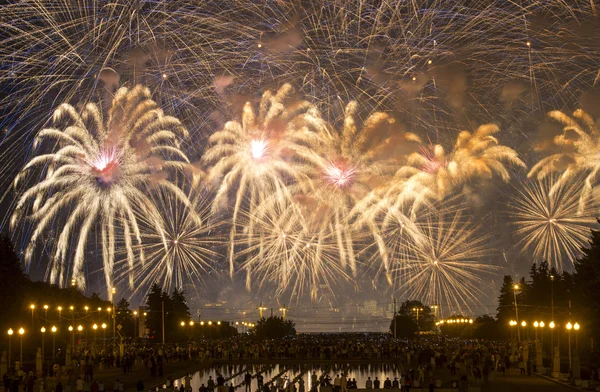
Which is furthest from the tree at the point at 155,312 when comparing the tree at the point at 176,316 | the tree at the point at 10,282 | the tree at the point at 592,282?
the tree at the point at 592,282

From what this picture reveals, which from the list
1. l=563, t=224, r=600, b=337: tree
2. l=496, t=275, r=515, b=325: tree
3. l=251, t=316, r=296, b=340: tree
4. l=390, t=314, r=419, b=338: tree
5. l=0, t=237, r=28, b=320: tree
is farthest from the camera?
l=390, t=314, r=419, b=338: tree

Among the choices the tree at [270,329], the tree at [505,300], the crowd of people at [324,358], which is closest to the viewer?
the crowd of people at [324,358]

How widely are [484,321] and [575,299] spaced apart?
1735 inches

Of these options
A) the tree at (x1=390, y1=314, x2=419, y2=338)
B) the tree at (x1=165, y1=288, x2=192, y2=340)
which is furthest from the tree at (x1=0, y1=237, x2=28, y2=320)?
the tree at (x1=390, y1=314, x2=419, y2=338)

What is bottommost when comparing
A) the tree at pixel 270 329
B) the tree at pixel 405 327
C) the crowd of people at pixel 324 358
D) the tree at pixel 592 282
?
the tree at pixel 405 327

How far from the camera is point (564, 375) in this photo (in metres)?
40.2

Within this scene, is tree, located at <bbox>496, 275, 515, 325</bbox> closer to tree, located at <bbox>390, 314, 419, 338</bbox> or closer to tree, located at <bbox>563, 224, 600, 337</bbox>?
tree, located at <bbox>390, 314, 419, 338</bbox>

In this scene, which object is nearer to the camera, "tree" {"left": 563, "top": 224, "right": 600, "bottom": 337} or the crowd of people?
the crowd of people

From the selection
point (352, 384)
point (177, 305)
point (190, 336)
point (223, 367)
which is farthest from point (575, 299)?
point (177, 305)

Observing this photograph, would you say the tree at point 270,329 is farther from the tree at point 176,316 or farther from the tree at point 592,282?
the tree at point 592,282

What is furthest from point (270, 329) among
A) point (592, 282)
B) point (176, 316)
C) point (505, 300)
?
point (592, 282)

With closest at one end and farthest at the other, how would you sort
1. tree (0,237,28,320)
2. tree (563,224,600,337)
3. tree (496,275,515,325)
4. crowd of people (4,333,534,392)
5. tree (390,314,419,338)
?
crowd of people (4,333,534,392) → tree (563,224,600,337) → tree (0,237,28,320) → tree (496,275,515,325) → tree (390,314,419,338)

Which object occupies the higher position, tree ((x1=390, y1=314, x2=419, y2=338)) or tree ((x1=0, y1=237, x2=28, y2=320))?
tree ((x1=0, y1=237, x2=28, y2=320))

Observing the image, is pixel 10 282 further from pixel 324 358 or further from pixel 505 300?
pixel 505 300
